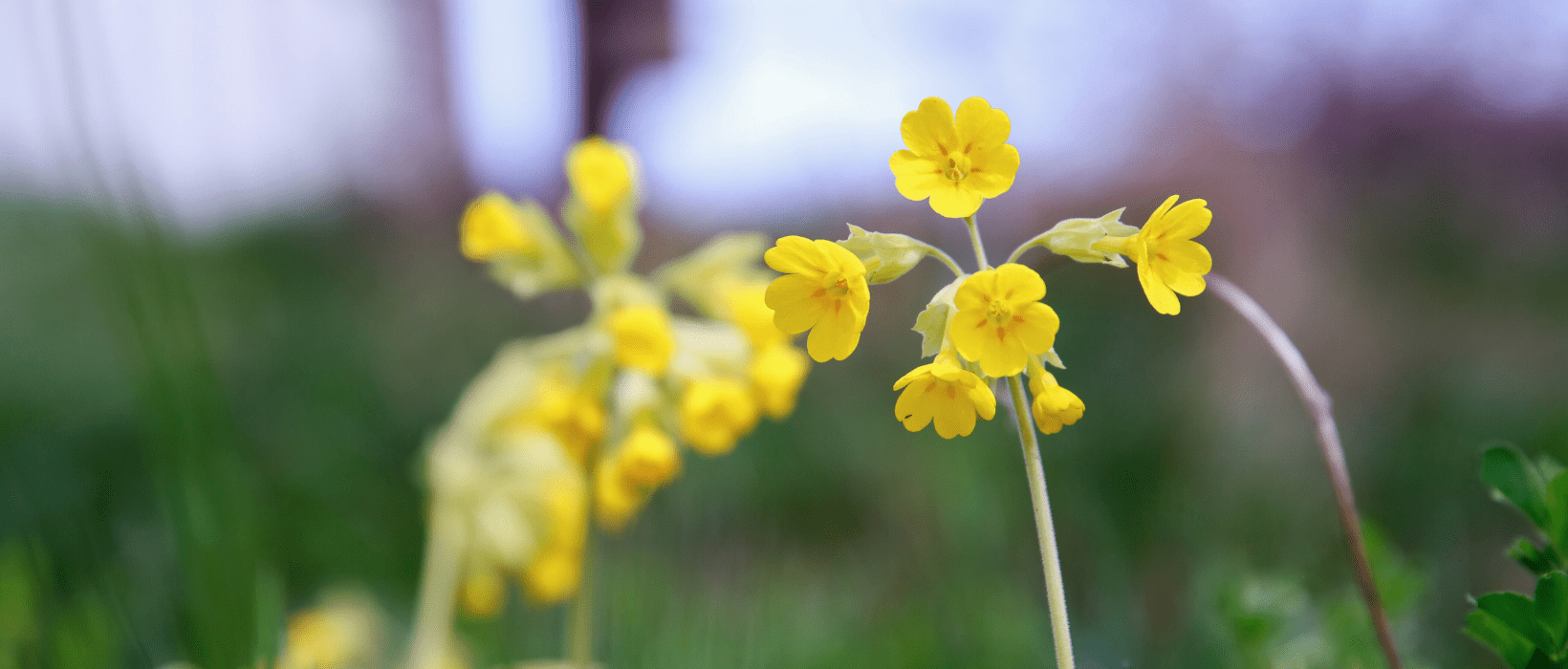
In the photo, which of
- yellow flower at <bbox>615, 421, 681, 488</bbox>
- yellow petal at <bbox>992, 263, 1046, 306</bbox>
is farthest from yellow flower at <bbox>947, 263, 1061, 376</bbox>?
yellow flower at <bbox>615, 421, 681, 488</bbox>

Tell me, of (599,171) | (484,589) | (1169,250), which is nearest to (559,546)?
(484,589)

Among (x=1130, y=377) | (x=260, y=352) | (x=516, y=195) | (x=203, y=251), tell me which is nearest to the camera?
(x=1130, y=377)

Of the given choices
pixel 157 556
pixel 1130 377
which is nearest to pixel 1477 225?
pixel 1130 377

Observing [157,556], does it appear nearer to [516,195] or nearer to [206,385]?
[206,385]

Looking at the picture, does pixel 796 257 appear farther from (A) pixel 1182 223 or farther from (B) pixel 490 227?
(B) pixel 490 227

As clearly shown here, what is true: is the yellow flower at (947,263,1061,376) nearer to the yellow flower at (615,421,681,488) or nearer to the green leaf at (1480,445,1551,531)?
the green leaf at (1480,445,1551,531)
